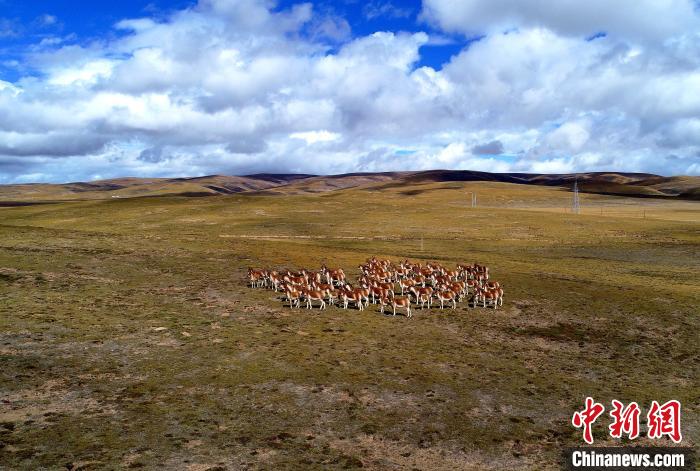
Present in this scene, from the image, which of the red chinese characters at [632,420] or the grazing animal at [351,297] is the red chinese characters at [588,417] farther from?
the grazing animal at [351,297]

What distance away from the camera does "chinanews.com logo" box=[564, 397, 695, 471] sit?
12430 mm

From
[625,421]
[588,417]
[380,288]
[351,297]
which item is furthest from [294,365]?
[380,288]

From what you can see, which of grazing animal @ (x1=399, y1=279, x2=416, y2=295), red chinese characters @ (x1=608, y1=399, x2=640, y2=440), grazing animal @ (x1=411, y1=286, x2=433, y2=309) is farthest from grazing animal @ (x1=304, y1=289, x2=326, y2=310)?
red chinese characters @ (x1=608, y1=399, x2=640, y2=440)

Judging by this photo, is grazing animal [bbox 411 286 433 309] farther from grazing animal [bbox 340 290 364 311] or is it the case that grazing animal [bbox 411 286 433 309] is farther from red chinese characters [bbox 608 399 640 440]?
red chinese characters [bbox 608 399 640 440]

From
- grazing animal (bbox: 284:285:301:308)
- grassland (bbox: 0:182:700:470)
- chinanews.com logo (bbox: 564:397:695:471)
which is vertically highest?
Answer: grazing animal (bbox: 284:285:301:308)

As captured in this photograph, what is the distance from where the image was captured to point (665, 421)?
47.0ft

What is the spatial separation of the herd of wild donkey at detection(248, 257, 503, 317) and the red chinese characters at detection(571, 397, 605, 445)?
1256 centimetres

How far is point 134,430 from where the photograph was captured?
12.6m

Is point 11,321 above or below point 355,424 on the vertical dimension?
above

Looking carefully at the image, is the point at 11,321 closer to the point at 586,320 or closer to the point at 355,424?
the point at 355,424

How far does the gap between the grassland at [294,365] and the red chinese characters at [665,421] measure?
0.47 meters

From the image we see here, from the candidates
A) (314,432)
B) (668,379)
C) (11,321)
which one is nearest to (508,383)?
(668,379)

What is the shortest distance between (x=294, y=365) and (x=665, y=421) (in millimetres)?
12755

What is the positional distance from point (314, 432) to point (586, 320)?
1980cm
